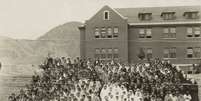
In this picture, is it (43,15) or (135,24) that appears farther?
(135,24)

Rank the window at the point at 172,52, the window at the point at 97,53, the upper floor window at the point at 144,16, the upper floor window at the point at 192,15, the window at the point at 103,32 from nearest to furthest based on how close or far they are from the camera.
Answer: the window at the point at 172,52, the upper floor window at the point at 192,15, the window at the point at 97,53, the window at the point at 103,32, the upper floor window at the point at 144,16

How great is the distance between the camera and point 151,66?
4.51 meters

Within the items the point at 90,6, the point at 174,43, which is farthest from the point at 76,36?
the point at 174,43

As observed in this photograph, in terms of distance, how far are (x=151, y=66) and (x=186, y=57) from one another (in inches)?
17.7

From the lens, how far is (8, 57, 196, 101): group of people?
4.50 m

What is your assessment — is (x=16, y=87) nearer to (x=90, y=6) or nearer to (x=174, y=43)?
(x=90, y=6)

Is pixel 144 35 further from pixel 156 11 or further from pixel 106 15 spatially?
pixel 106 15

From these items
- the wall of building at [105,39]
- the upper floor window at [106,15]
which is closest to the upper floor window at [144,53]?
the wall of building at [105,39]

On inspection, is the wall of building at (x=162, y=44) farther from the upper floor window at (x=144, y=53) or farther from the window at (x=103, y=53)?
the window at (x=103, y=53)

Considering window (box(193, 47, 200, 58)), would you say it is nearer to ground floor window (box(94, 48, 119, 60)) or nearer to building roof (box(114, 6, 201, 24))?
building roof (box(114, 6, 201, 24))

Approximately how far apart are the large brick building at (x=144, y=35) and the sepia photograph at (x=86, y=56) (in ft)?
0.04

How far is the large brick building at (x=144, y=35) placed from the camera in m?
4.52

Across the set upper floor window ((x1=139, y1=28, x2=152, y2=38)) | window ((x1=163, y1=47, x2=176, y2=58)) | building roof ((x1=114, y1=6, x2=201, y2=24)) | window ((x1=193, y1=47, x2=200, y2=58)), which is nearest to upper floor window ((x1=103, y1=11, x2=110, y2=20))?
building roof ((x1=114, y1=6, x2=201, y2=24))

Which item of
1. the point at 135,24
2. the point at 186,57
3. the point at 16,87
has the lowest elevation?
the point at 16,87
